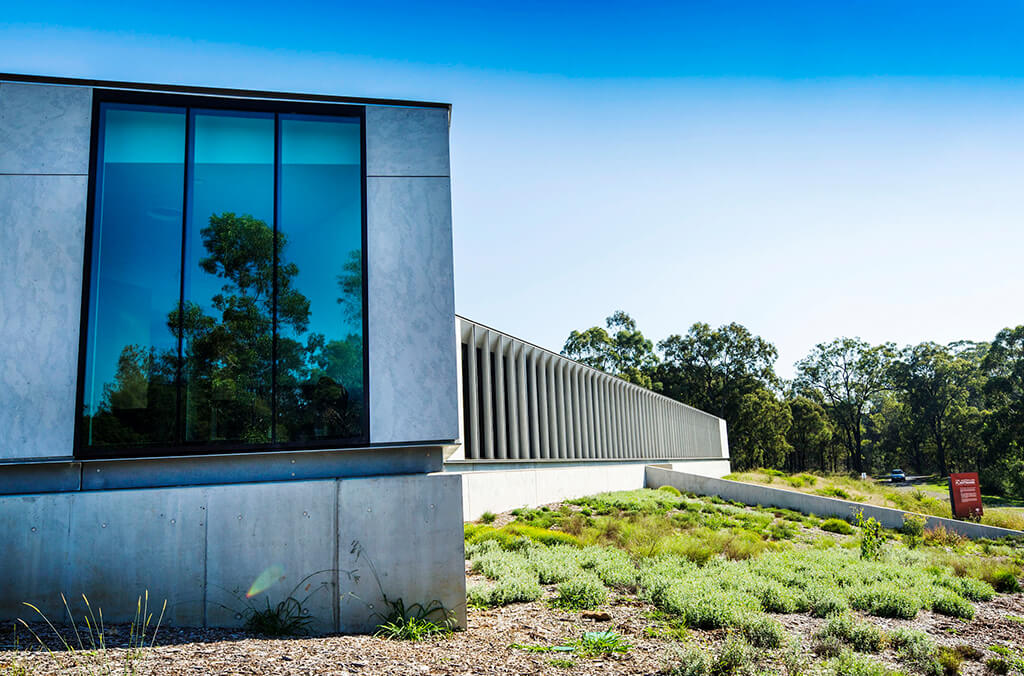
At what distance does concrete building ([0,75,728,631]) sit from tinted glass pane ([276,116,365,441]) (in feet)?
0.09

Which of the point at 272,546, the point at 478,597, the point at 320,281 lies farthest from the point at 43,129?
the point at 478,597

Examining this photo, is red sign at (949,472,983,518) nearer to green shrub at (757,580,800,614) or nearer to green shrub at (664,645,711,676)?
green shrub at (757,580,800,614)

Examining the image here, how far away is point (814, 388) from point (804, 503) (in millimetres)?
60606

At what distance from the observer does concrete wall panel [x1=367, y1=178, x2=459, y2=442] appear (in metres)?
7.78

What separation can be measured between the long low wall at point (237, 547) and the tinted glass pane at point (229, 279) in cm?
93

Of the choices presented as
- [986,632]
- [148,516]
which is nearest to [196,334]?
[148,516]

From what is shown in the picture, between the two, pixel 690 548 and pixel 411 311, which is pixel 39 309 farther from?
pixel 690 548

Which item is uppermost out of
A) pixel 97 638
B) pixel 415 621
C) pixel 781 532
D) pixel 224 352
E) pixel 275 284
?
pixel 275 284

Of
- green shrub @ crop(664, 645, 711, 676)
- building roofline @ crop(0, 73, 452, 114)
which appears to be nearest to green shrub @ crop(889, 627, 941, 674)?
green shrub @ crop(664, 645, 711, 676)

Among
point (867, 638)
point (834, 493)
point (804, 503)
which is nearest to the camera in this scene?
point (867, 638)

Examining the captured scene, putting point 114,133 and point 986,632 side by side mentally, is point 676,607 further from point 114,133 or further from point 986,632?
point 114,133

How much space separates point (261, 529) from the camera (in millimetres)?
7047

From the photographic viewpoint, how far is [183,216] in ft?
25.6

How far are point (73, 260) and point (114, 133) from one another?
1.74 m
